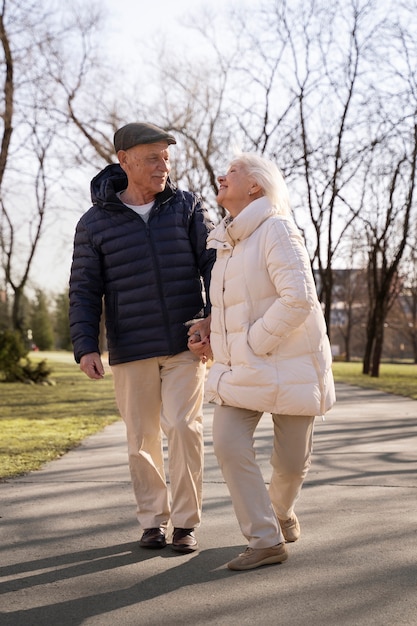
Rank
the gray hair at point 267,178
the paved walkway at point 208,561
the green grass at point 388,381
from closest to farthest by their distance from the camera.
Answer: the paved walkway at point 208,561 → the gray hair at point 267,178 → the green grass at point 388,381

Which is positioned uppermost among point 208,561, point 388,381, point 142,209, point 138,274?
point 142,209

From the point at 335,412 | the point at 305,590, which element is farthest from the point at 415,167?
the point at 305,590

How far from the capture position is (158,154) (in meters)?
5.06

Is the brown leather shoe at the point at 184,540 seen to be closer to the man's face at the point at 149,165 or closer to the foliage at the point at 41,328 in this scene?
the man's face at the point at 149,165

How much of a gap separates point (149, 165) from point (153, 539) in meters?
1.94

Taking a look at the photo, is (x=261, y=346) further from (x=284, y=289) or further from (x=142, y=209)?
(x=142, y=209)

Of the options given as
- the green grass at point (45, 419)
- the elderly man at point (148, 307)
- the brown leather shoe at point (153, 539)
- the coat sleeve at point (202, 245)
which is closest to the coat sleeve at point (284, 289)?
the elderly man at point (148, 307)

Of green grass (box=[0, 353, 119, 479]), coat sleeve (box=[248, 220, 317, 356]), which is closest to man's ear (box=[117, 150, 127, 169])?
coat sleeve (box=[248, 220, 317, 356])

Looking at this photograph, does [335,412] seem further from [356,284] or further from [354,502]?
[356,284]

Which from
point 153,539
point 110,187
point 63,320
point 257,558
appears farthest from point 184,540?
point 63,320

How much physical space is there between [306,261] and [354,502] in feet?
6.73

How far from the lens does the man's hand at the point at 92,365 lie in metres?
5.00

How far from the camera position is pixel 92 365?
500 centimetres

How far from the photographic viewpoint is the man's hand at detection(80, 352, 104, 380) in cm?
500
